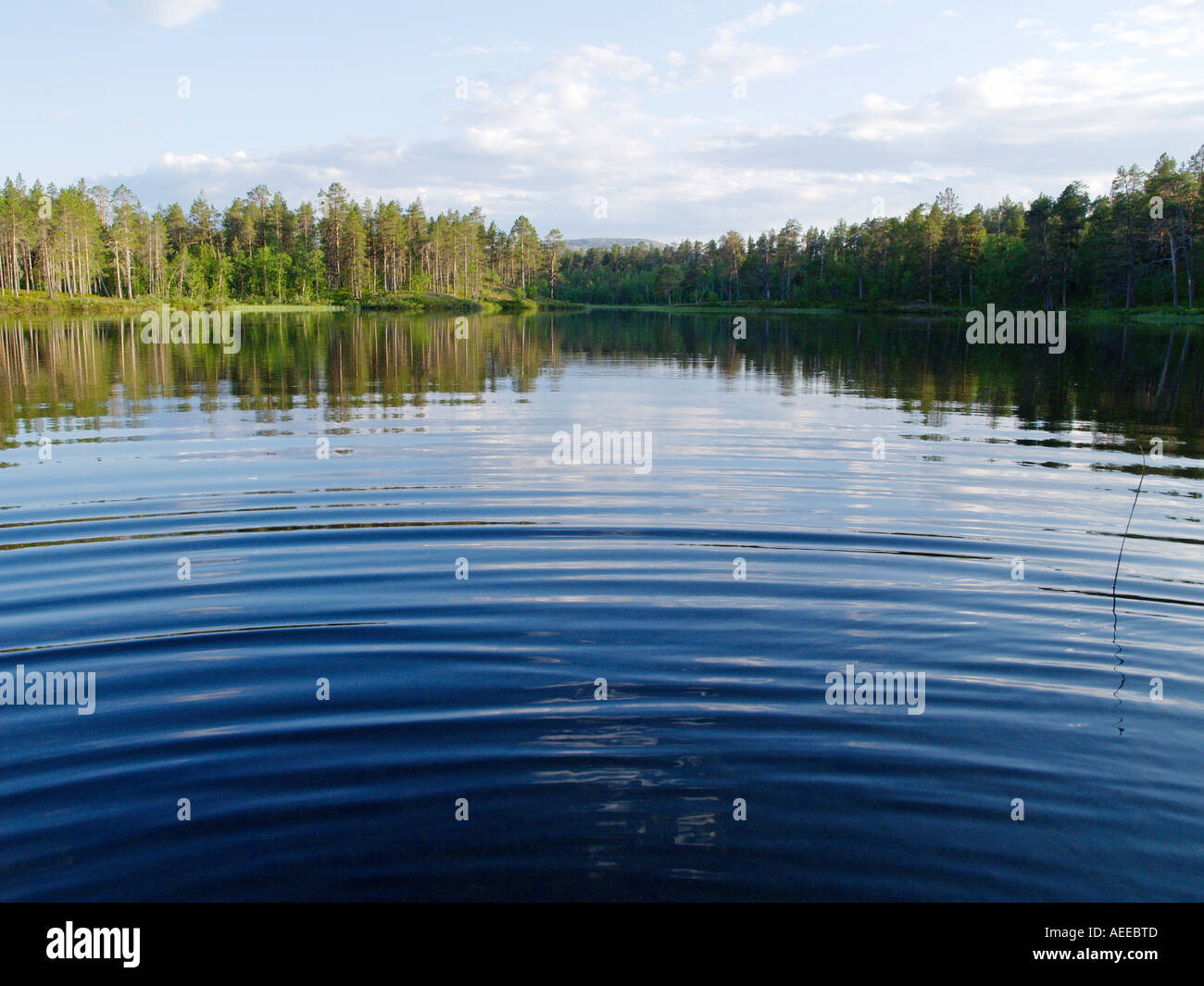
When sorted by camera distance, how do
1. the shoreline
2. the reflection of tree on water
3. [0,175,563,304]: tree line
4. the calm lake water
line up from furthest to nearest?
[0,175,563,304]: tree line, the shoreline, the reflection of tree on water, the calm lake water

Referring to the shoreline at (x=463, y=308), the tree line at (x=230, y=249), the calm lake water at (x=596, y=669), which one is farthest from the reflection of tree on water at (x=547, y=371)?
the tree line at (x=230, y=249)

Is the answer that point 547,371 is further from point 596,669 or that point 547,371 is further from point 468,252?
point 468,252

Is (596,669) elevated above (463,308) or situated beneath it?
situated beneath

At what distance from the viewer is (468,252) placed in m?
189

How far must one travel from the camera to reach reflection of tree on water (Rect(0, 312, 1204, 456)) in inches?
1062

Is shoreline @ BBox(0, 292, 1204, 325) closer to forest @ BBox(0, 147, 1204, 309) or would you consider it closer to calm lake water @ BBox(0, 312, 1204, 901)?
forest @ BBox(0, 147, 1204, 309)

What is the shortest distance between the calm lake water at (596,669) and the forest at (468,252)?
109489 millimetres

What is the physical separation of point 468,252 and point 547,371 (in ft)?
519

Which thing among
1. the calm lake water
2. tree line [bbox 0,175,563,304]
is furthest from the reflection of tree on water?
tree line [bbox 0,175,563,304]

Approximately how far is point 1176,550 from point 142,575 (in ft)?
44.2

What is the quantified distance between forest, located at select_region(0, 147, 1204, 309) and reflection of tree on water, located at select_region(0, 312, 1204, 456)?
50.4m

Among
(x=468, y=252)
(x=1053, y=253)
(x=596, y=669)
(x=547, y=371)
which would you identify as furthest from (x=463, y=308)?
(x=596, y=669)
